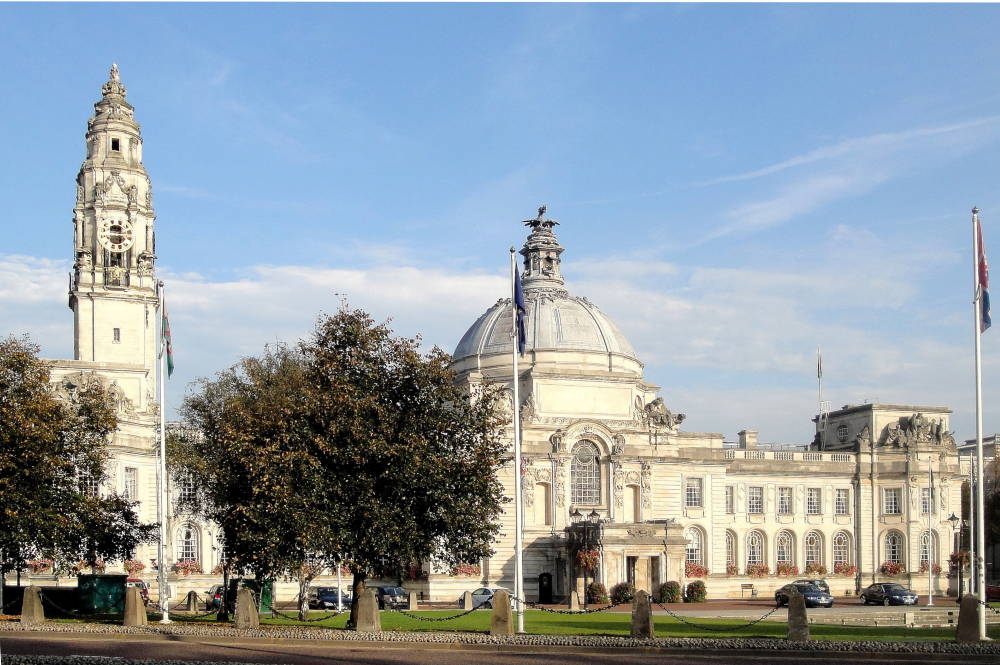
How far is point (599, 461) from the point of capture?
3514 inches

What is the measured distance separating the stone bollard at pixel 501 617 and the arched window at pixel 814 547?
214 feet

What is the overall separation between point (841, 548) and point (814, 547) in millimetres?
2224

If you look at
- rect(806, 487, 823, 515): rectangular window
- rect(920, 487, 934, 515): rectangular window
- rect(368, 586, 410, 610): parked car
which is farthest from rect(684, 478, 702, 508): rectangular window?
rect(368, 586, 410, 610): parked car

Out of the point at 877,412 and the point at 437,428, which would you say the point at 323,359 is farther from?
the point at 877,412

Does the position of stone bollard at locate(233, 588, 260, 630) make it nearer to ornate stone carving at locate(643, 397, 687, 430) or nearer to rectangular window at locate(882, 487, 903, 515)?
ornate stone carving at locate(643, 397, 687, 430)

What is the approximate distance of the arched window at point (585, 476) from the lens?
291 ft

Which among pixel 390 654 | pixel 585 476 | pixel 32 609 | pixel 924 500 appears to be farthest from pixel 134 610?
pixel 924 500

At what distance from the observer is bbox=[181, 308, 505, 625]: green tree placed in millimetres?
44312

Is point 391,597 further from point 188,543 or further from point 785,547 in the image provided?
point 785,547

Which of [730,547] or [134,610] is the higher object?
Result: [134,610]

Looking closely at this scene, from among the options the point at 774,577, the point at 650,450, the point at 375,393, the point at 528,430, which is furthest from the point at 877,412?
the point at 375,393

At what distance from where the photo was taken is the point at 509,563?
87.0 meters

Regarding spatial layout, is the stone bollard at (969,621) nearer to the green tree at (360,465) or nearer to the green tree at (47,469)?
the green tree at (360,465)

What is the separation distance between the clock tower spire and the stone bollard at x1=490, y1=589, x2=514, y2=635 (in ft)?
170
